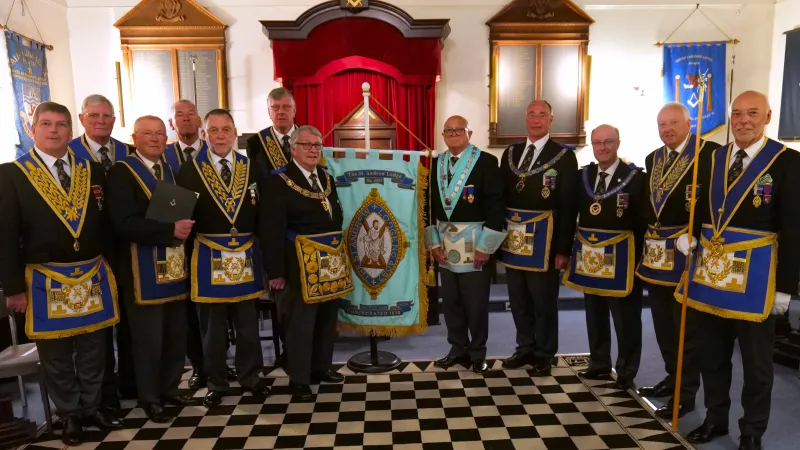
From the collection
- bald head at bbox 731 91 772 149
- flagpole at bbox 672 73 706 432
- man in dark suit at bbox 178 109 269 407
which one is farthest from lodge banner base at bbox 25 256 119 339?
bald head at bbox 731 91 772 149

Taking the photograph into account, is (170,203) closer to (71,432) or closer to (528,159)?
(71,432)

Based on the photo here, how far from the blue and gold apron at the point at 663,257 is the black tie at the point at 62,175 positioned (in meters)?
3.12

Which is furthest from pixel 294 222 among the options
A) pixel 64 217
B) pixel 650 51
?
pixel 650 51

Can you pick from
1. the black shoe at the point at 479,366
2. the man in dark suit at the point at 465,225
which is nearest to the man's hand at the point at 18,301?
the man in dark suit at the point at 465,225

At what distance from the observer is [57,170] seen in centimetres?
258

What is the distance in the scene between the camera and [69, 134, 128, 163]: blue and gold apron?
2998mm

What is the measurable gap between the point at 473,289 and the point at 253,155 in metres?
1.75

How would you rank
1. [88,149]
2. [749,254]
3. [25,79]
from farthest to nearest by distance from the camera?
[25,79] < [88,149] < [749,254]

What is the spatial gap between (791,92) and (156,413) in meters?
7.42

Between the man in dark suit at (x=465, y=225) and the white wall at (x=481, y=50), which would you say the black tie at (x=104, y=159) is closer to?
the man in dark suit at (x=465, y=225)

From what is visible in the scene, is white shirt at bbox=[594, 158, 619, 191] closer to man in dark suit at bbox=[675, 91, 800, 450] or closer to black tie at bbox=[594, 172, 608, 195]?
black tie at bbox=[594, 172, 608, 195]

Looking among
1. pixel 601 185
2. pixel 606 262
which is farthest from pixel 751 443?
pixel 601 185

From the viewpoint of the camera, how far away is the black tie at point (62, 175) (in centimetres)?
258

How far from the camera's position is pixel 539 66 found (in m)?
6.45
